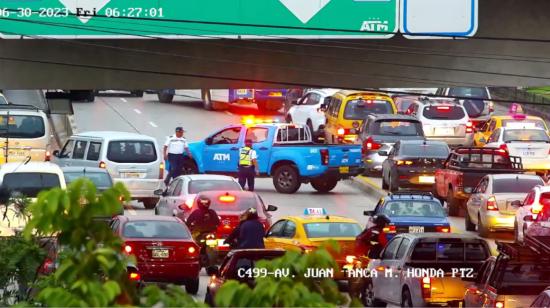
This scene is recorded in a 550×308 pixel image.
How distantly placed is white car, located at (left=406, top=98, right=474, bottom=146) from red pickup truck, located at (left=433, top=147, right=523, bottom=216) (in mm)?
10356

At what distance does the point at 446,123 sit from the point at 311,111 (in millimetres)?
4609

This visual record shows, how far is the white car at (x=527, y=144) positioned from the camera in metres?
41.3

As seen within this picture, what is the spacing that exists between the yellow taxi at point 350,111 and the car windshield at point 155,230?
19.1 metres

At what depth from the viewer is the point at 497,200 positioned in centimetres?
3272

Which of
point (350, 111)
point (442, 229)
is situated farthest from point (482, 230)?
point (350, 111)

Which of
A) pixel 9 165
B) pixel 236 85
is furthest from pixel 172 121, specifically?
pixel 236 85

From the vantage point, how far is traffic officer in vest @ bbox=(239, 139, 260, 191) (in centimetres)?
3872

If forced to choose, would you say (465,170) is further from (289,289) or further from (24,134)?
(289,289)

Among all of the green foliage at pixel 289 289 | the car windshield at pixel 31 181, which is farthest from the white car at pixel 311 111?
the green foliage at pixel 289 289

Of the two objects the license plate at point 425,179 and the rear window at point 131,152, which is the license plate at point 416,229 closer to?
the rear window at point 131,152

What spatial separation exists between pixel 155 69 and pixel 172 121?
30403 millimetres

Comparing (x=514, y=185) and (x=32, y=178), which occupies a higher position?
(x=32, y=178)

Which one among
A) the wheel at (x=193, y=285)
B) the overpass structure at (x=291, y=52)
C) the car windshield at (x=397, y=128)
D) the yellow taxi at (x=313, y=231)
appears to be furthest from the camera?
the car windshield at (x=397, y=128)

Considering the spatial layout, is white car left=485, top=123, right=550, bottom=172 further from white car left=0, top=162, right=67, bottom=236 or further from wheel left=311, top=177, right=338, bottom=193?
white car left=0, top=162, right=67, bottom=236
